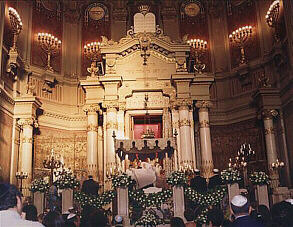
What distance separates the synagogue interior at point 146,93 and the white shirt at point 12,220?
1171cm

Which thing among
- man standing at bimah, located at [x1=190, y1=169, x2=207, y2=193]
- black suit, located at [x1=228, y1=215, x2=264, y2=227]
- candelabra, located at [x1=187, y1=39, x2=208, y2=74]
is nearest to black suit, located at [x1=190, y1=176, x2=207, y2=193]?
man standing at bimah, located at [x1=190, y1=169, x2=207, y2=193]

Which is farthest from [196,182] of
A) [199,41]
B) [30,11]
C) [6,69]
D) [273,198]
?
[30,11]

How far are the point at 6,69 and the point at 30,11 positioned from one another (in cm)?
521

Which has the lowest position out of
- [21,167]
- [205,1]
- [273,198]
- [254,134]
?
[273,198]

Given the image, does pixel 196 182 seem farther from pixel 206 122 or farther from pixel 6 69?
pixel 6 69

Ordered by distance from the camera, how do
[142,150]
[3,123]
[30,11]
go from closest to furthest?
1. [142,150]
2. [3,123]
3. [30,11]

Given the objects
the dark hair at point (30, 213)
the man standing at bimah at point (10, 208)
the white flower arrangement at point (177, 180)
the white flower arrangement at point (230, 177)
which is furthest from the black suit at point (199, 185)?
the man standing at bimah at point (10, 208)

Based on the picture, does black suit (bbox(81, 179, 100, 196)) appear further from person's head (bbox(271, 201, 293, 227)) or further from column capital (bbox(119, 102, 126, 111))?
person's head (bbox(271, 201, 293, 227))

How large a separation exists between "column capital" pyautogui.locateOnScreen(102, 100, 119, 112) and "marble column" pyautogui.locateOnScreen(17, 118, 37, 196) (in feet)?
12.1

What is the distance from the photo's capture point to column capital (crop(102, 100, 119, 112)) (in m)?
19.1

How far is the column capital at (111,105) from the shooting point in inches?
752

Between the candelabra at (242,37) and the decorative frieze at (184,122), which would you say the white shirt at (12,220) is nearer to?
the decorative frieze at (184,122)

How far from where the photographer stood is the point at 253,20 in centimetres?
2230

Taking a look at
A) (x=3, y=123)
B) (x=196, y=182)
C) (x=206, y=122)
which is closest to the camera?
(x=196, y=182)
